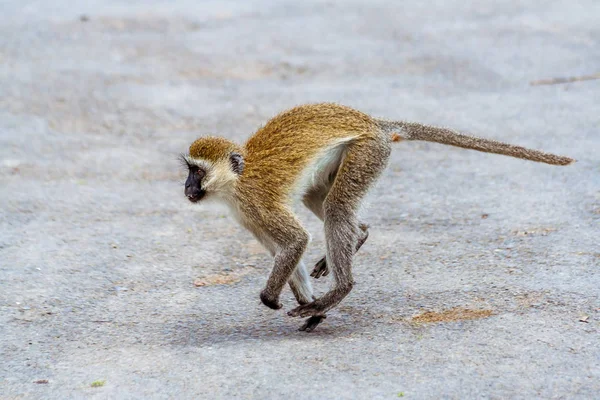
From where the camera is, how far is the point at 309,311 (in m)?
5.67

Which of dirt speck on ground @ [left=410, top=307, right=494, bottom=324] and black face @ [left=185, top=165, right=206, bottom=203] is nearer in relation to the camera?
dirt speck on ground @ [left=410, top=307, right=494, bottom=324]

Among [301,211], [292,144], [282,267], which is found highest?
[292,144]

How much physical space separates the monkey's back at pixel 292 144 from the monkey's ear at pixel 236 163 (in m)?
0.05

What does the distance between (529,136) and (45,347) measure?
596 centimetres

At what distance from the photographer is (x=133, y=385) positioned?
4.88 metres

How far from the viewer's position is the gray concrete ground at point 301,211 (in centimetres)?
504

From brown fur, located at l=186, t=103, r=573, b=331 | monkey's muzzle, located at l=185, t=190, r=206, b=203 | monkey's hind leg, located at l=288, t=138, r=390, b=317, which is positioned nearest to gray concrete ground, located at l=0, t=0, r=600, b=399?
monkey's hind leg, located at l=288, t=138, r=390, b=317

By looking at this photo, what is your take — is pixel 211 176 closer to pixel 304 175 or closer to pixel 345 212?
pixel 304 175

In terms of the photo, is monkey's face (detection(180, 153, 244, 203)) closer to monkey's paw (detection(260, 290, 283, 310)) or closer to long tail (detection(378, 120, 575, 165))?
monkey's paw (detection(260, 290, 283, 310))

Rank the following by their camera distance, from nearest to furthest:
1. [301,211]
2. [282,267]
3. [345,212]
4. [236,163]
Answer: [282,267] < [345,212] < [236,163] < [301,211]

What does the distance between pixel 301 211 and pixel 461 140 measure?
2.29 meters

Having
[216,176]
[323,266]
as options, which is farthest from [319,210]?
[216,176]

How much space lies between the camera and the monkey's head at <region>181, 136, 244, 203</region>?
5.79 metres

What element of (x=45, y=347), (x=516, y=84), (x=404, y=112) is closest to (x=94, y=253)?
(x=45, y=347)
